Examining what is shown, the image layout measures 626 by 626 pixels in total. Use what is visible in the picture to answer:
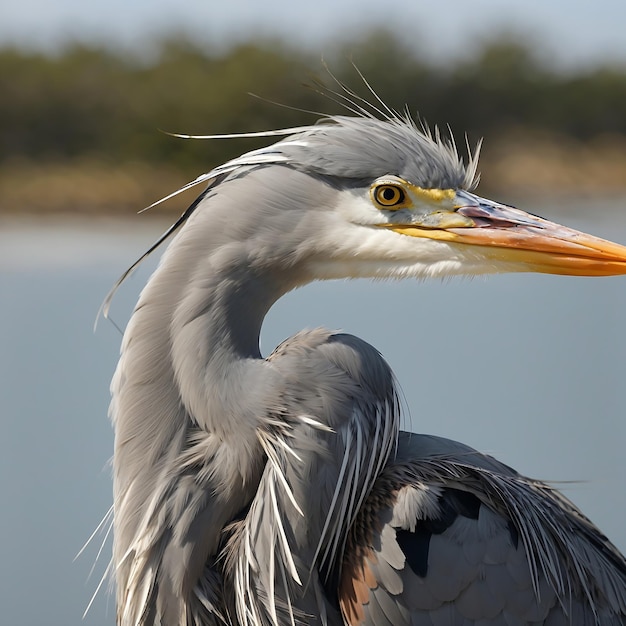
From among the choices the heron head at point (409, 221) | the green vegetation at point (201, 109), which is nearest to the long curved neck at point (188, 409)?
the heron head at point (409, 221)

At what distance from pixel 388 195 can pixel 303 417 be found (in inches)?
11.9

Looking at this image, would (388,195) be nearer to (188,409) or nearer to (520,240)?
(520,240)

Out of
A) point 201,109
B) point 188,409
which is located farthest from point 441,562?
point 201,109

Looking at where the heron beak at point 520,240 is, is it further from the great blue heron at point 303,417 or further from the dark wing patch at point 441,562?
the dark wing patch at point 441,562

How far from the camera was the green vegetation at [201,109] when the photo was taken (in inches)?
167

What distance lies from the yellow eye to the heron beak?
3 centimetres

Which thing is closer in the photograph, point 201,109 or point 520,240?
point 520,240

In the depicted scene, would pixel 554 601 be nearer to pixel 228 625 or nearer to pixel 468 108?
pixel 228 625

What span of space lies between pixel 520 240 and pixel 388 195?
180 mm

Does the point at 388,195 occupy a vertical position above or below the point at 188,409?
above

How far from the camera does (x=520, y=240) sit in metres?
1.01

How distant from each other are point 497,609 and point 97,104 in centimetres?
419

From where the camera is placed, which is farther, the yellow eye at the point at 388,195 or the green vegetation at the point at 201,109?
the green vegetation at the point at 201,109

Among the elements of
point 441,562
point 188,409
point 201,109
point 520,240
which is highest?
point 201,109
